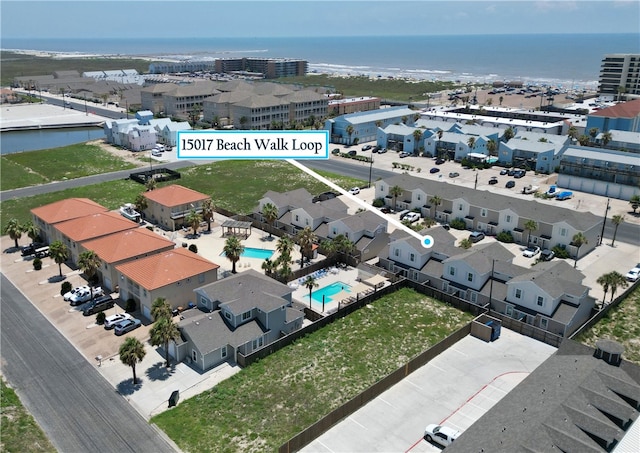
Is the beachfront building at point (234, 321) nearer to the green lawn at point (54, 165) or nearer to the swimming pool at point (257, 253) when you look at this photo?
the swimming pool at point (257, 253)

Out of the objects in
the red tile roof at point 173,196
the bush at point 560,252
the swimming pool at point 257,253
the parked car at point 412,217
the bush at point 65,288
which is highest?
the red tile roof at point 173,196

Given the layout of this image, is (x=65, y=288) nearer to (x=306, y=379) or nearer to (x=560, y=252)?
(x=306, y=379)

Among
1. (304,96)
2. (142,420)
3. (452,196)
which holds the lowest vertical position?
(142,420)

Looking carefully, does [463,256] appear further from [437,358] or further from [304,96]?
[304,96]

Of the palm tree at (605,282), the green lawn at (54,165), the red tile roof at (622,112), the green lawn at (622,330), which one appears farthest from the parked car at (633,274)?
the green lawn at (54,165)

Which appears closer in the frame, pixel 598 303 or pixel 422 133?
pixel 598 303

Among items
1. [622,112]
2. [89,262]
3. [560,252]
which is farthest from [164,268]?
[622,112]

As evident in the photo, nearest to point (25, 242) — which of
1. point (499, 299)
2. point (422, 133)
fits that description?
point (499, 299)
